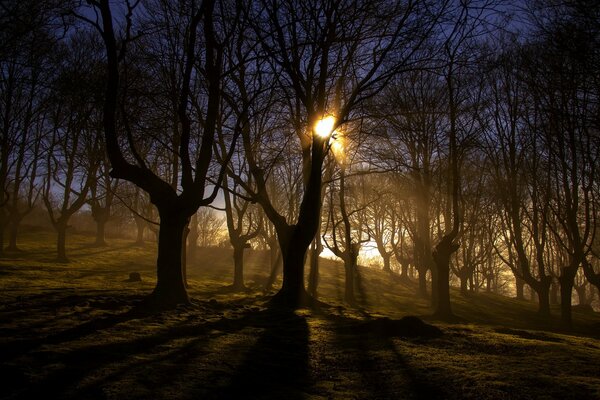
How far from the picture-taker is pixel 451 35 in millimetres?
10406

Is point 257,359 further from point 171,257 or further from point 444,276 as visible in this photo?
point 444,276

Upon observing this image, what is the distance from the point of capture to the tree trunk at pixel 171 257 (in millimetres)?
9008

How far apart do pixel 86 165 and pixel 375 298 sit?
17.5 meters

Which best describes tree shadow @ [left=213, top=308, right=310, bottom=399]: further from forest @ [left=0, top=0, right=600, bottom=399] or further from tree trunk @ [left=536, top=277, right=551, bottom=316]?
tree trunk @ [left=536, top=277, right=551, bottom=316]

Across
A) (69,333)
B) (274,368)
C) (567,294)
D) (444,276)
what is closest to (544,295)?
(567,294)

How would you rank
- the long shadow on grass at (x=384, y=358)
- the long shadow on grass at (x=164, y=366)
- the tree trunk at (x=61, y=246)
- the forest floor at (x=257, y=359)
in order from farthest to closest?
the tree trunk at (x=61, y=246) → the long shadow on grass at (x=384, y=358) → the forest floor at (x=257, y=359) → the long shadow on grass at (x=164, y=366)

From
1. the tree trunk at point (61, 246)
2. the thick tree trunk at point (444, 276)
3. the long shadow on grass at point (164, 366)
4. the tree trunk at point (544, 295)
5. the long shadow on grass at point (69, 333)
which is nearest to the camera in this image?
the long shadow on grass at point (164, 366)

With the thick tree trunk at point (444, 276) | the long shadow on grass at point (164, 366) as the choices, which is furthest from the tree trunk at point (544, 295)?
the long shadow on grass at point (164, 366)

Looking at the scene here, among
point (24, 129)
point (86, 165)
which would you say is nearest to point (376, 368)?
point (24, 129)

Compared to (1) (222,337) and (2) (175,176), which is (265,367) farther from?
(2) (175,176)

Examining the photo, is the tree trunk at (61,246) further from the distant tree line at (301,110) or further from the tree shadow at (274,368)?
the tree shadow at (274,368)

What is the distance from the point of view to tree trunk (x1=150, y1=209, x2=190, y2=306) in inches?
355

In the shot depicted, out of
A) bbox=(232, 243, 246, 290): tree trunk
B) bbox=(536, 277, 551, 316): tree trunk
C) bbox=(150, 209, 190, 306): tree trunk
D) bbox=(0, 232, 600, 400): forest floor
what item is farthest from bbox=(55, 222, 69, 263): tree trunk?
bbox=(536, 277, 551, 316): tree trunk

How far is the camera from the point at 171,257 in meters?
9.12
